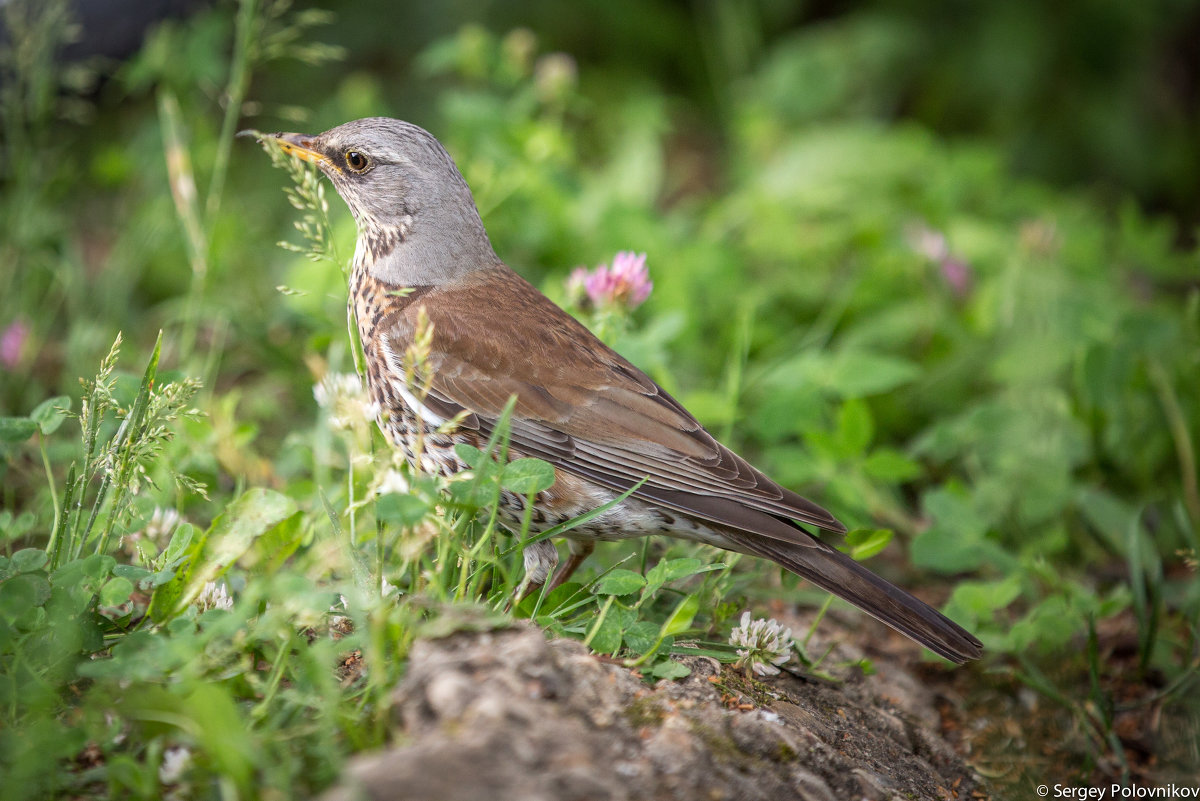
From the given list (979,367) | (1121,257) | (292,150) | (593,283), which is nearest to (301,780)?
(593,283)

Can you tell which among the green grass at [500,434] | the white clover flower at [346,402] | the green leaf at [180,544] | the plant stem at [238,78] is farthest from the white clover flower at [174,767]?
the plant stem at [238,78]

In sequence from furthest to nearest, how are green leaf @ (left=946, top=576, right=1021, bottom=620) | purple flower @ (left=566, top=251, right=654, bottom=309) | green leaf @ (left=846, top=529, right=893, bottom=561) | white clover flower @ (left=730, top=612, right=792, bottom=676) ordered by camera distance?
1. purple flower @ (left=566, top=251, right=654, bottom=309)
2. green leaf @ (left=946, top=576, right=1021, bottom=620)
3. green leaf @ (left=846, top=529, right=893, bottom=561)
4. white clover flower @ (left=730, top=612, right=792, bottom=676)

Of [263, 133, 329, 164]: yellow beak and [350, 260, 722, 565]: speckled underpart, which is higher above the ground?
[263, 133, 329, 164]: yellow beak

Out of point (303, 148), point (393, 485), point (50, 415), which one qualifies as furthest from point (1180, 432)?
point (50, 415)

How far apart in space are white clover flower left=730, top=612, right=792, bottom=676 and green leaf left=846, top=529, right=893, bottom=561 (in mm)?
404

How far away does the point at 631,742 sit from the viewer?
1.97 metres

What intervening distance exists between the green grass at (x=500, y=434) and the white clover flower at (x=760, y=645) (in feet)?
0.22

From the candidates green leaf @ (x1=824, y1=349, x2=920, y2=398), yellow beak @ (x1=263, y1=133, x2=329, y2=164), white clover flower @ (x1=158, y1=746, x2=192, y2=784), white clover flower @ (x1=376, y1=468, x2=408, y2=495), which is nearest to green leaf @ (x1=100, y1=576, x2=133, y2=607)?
white clover flower @ (x1=158, y1=746, x2=192, y2=784)

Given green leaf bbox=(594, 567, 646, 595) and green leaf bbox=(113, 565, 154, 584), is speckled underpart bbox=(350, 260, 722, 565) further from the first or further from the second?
green leaf bbox=(113, 565, 154, 584)

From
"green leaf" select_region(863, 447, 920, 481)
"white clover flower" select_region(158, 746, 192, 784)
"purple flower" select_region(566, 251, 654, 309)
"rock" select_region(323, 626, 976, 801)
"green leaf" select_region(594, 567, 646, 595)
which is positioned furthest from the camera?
"green leaf" select_region(863, 447, 920, 481)

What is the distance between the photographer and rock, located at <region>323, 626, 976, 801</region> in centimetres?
170

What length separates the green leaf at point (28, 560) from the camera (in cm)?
226

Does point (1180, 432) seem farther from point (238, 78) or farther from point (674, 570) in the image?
point (238, 78)

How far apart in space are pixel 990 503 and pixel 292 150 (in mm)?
2710
